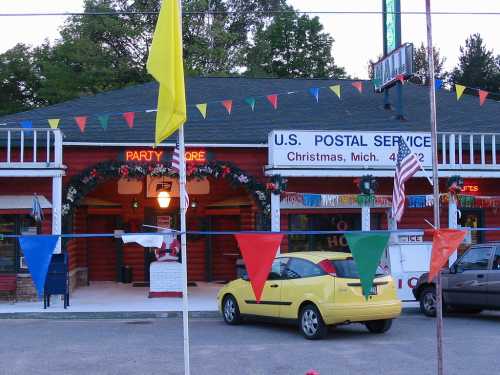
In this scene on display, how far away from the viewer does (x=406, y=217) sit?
2141cm

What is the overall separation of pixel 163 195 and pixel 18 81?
88.7 feet

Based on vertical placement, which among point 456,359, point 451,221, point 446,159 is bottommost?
point 456,359

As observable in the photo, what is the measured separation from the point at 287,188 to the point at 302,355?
31.8ft

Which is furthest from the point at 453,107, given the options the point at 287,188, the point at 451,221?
the point at 287,188

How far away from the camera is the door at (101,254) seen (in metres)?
23.4

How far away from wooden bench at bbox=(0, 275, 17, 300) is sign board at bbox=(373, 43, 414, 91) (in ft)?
40.2

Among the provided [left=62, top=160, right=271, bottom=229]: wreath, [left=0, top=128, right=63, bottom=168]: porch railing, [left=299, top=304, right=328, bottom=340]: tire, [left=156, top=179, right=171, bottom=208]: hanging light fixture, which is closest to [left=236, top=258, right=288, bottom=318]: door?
[left=299, top=304, right=328, bottom=340]: tire

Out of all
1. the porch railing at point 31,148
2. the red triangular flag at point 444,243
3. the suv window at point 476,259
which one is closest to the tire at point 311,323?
the suv window at point 476,259

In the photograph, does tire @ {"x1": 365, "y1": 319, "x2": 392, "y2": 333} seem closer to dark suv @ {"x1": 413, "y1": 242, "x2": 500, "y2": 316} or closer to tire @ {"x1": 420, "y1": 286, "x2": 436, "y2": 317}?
dark suv @ {"x1": 413, "y1": 242, "x2": 500, "y2": 316}

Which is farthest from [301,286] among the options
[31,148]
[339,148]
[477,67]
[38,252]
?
[477,67]

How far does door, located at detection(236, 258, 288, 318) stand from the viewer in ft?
43.5

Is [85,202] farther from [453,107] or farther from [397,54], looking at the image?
[453,107]

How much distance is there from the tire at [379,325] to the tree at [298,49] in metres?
36.1

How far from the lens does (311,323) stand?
12492 mm
